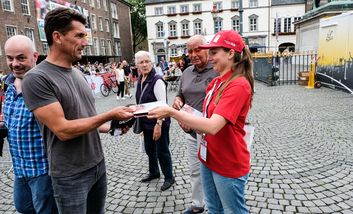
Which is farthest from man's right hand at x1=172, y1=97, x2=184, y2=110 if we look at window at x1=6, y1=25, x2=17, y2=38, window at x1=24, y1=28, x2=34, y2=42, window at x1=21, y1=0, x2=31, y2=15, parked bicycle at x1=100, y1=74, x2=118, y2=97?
window at x1=21, y1=0, x2=31, y2=15

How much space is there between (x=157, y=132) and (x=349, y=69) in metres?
10.5

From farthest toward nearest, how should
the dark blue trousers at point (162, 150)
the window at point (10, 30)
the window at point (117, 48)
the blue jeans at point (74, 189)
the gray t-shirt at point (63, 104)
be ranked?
the window at point (117, 48) < the window at point (10, 30) < the dark blue trousers at point (162, 150) < the blue jeans at point (74, 189) < the gray t-shirt at point (63, 104)

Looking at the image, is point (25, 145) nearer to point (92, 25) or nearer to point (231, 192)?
point (231, 192)

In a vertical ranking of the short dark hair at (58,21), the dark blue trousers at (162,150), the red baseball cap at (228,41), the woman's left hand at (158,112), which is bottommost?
the dark blue trousers at (162,150)

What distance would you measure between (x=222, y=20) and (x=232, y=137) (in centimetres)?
4807

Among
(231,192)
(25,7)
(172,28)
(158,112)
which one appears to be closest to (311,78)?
(231,192)

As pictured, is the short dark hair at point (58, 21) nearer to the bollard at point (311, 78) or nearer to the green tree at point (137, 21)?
the bollard at point (311, 78)

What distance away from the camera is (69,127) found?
1747 millimetres

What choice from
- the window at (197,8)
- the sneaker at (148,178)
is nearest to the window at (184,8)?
the window at (197,8)

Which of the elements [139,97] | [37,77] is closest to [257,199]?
[139,97]

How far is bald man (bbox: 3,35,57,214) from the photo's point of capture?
2.13 meters

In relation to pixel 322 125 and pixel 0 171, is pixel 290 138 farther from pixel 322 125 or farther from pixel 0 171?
pixel 0 171

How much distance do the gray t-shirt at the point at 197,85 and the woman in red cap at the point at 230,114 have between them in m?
0.86

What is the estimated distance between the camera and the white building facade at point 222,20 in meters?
45.0
